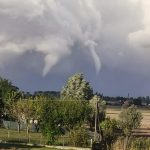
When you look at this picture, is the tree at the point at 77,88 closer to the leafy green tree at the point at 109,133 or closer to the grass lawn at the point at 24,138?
the grass lawn at the point at 24,138

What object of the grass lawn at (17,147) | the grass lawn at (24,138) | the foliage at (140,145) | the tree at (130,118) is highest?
the tree at (130,118)

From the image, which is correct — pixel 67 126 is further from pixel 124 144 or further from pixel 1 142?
pixel 124 144

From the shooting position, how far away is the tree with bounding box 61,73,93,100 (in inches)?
4678

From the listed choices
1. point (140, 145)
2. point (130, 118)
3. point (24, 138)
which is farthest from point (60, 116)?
point (140, 145)

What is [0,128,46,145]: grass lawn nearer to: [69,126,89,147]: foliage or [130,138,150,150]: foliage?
[69,126,89,147]: foliage

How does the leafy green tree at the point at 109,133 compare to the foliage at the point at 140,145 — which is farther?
the leafy green tree at the point at 109,133

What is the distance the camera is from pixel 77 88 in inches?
4724

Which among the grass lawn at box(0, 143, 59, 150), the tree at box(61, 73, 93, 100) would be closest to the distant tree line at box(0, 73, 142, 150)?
the grass lawn at box(0, 143, 59, 150)

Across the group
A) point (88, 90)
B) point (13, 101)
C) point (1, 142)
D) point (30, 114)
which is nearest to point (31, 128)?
point (13, 101)

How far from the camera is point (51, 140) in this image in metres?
66.9

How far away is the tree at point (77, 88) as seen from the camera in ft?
390

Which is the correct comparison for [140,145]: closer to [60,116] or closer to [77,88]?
[60,116]

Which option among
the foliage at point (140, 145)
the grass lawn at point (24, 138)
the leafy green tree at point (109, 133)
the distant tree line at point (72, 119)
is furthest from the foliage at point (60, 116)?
the foliage at point (140, 145)

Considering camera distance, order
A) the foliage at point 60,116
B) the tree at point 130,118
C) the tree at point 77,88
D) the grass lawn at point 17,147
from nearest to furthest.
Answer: the grass lawn at point 17,147 → the foliage at point 60,116 → the tree at point 130,118 → the tree at point 77,88
